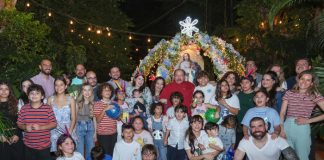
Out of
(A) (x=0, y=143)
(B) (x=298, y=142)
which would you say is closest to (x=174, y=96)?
(B) (x=298, y=142)

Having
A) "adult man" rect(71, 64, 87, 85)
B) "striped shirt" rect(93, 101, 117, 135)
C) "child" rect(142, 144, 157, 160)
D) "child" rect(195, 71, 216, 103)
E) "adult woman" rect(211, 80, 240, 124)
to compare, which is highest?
"adult man" rect(71, 64, 87, 85)

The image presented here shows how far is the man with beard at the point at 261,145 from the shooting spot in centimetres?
507

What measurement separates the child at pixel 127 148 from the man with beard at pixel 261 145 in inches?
68.5

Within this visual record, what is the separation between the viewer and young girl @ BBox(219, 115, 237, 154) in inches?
288

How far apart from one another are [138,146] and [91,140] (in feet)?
3.17

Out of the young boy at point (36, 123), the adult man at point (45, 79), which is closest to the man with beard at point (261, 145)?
the young boy at point (36, 123)

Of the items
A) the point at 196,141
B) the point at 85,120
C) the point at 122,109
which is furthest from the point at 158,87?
the point at 196,141

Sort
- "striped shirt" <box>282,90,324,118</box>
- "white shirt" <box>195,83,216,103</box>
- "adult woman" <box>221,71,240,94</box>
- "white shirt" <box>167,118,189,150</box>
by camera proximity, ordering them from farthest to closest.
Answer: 1. "adult woman" <box>221,71,240,94</box>
2. "white shirt" <box>195,83,216,103</box>
3. "white shirt" <box>167,118,189,150</box>
4. "striped shirt" <box>282,90,324,118</box>

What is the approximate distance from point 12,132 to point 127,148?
1.61 metres

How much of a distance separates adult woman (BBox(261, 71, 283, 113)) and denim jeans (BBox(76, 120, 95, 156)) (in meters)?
2.78

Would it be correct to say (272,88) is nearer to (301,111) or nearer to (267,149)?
(301,111)

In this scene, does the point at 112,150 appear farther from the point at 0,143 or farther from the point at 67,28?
the point at 67,28

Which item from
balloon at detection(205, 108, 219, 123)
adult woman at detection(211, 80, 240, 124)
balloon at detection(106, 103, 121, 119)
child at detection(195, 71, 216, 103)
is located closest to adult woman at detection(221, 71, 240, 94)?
child at detection(195, 71, 216, 103)

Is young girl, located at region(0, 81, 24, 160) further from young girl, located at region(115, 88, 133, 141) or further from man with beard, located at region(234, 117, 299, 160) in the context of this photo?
man with beard, located at region(234, 117, 299, 160)
